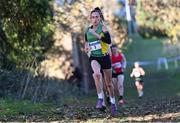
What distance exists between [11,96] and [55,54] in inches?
631

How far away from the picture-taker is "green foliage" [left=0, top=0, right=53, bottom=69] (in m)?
20.4

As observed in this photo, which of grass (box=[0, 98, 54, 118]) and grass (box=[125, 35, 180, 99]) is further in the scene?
grass (box=[125, 35, 180, 99])

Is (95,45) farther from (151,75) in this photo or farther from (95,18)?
(151,75)

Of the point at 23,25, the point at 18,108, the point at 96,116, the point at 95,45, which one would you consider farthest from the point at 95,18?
the point at 23,25

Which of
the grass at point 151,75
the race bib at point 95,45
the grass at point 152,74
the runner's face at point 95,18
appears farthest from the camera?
Result: the grass at point 152,74

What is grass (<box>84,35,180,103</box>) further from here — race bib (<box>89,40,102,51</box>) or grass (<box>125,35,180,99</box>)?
race bib (<box>89,40,102,51</box>)

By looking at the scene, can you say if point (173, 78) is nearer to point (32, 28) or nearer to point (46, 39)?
point (46, 39)

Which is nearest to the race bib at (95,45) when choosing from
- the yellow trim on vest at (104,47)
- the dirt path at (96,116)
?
the yellow trim on vest at (104,47)

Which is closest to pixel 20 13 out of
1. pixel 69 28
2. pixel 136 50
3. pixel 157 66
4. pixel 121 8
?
pixel 69 28

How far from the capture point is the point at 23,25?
20.8 meters

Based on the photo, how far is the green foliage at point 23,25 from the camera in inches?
805

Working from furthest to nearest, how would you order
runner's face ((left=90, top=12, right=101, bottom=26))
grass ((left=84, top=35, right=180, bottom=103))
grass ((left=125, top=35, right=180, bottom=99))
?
grass ((left=125, top=35, right=180, bottom=99)), grass ((left=84, top=35, right=180, bottom=103)), runner's face ((left=90, top=12, right=101, bottom=26))

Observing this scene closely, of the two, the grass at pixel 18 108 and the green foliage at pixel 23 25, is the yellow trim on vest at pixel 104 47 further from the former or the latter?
the green foliage at pixel 23 25

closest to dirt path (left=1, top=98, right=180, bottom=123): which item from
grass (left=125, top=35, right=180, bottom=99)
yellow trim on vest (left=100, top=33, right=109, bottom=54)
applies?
yellow trim on vest (left=100, top=33, right=109, bottom=54)
